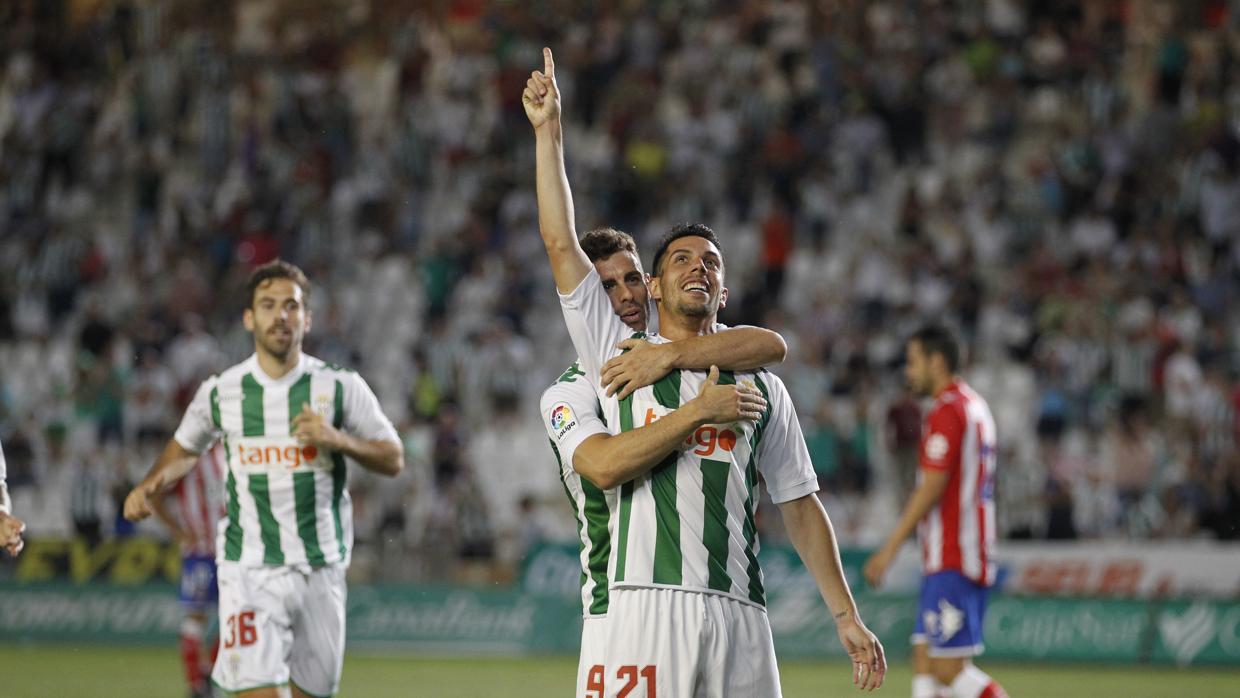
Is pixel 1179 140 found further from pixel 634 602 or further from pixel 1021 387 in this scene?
pixel 634 602

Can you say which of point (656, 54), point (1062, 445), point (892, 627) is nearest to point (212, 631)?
point (892, 627)

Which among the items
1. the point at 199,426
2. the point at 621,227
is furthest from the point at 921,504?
the point at 621,227

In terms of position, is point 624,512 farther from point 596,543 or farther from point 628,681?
point 628,681

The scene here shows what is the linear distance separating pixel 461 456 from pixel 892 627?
5.05 m

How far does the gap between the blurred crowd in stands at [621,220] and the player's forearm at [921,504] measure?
813cm

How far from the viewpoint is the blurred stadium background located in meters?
16.8

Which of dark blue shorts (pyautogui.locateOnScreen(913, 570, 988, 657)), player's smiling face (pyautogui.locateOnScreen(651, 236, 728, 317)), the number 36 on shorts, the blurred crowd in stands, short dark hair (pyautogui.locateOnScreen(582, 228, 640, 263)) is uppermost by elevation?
the blurred crowd in stands

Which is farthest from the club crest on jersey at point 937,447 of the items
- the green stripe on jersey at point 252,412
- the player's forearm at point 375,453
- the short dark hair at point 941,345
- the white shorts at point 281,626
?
the green stripe on jersey at point 252,412

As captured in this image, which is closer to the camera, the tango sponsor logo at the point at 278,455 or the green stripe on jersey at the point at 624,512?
the green stripe on jersey at the point at 624,512

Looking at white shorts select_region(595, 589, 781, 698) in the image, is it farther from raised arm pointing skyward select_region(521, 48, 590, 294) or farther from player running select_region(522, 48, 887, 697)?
raised arm pointing skyward select_region(521, 48, 590, 294)

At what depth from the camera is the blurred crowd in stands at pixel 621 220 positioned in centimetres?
1819

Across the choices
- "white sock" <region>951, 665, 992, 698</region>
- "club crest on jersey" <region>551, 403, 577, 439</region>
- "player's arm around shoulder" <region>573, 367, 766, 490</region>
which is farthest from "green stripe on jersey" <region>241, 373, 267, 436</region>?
"white sock" <region>951, 665, 992, 698</region>

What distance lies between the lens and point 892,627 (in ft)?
53.9

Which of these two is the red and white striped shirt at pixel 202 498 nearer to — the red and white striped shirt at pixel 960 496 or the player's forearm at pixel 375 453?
the player's forearm at pixel 375 453
